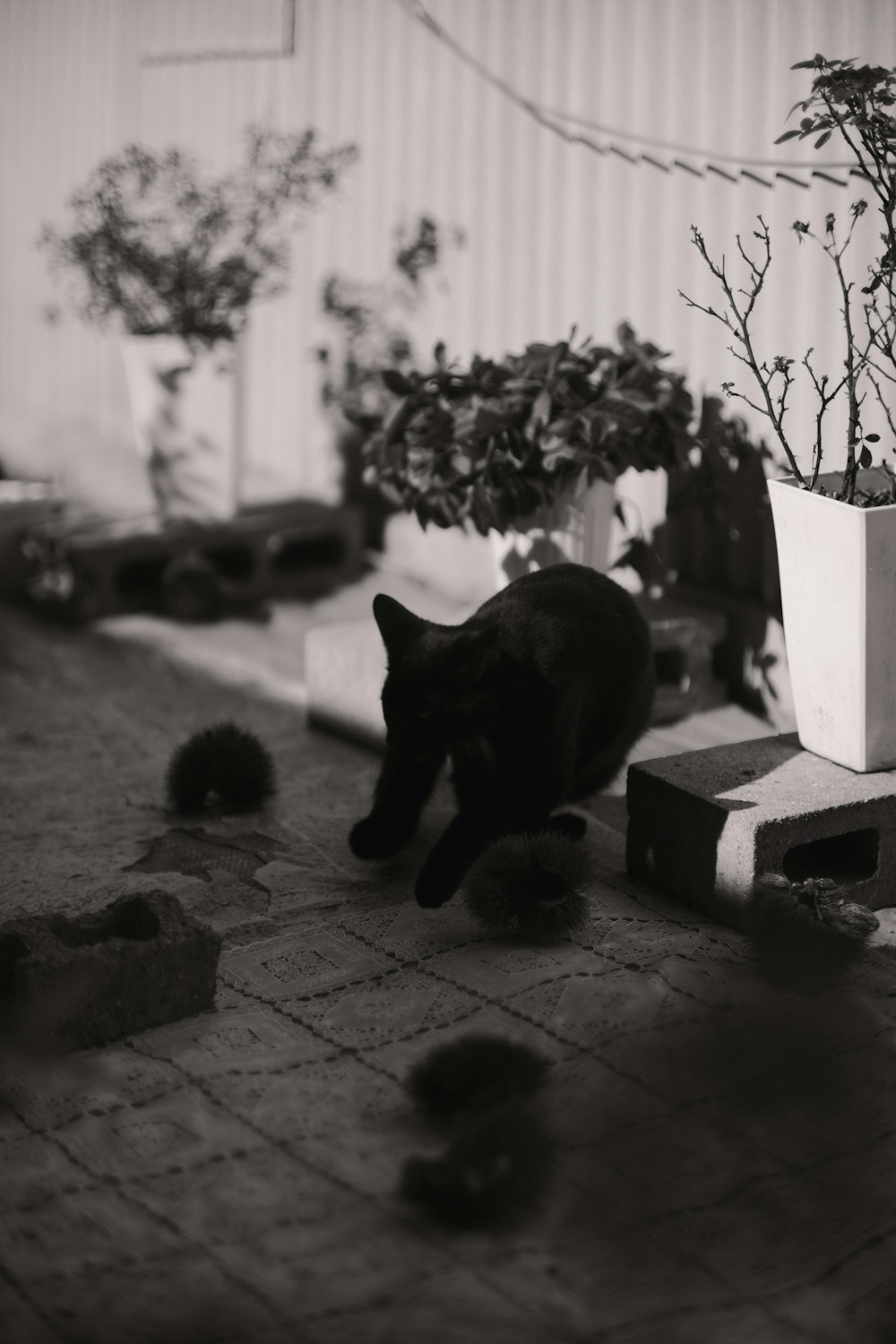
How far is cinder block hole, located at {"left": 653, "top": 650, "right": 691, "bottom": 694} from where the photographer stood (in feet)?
12.5

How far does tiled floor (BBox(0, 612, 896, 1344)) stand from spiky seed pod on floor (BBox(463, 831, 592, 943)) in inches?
1.8

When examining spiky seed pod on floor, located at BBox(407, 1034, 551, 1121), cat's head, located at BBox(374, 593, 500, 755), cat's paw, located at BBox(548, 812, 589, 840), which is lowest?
spiky seed pod on floor, located at BBox(407, 1034, 551, 1121)

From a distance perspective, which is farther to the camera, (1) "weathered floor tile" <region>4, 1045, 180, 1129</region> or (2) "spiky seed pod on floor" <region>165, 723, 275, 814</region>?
(2) "spiky seed pod on floor" <region>165, 723, 275, 814</region>

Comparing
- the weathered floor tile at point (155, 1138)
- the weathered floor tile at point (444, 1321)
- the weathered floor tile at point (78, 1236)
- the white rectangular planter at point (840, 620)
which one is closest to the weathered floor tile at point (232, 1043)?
the weathered floor tile at point (155, 1138)

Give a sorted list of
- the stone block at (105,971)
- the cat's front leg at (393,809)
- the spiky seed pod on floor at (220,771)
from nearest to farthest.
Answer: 1. the stone block at (105,971)
2. the cat's front leg at (393,809)
3. the spiky seed pod on floor at (220,771)

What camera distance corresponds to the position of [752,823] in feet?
8.54

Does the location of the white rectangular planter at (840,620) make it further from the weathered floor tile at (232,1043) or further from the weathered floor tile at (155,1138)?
the weathered floor tile at (155,1138)

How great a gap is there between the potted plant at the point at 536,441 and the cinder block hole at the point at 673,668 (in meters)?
0.30

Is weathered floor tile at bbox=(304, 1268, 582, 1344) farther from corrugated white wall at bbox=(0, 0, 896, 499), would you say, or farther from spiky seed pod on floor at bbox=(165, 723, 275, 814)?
corrugated white wall at bbox=(0, 0, 896, 499)

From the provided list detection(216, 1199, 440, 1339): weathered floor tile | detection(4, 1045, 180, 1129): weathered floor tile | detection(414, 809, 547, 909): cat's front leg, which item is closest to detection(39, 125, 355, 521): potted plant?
detection(414, 809, 547, 909): cat's front leg

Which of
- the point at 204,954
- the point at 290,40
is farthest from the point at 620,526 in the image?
the point at 290,40

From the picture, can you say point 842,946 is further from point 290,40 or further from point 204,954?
point 290,40

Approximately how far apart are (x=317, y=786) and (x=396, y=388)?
3.59 ft

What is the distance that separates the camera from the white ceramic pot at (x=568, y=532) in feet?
12.0
